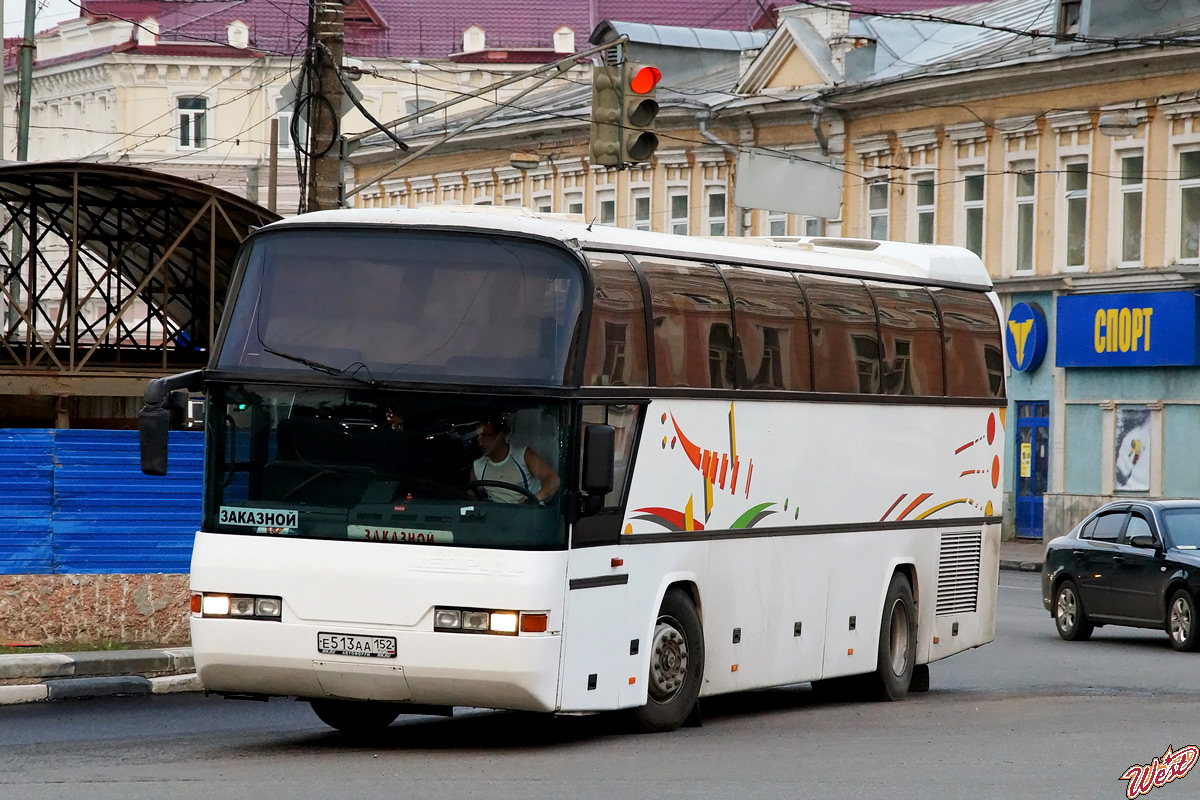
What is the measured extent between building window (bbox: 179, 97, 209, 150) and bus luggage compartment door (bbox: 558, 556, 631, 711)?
236 ft

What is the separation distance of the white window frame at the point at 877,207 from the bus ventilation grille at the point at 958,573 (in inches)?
1137

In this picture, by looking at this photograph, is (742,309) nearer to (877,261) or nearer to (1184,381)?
(877,261)

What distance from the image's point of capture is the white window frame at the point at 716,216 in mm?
51094

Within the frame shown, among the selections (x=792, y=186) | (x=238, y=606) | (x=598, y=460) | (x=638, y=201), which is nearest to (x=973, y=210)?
(x=792, y=186)

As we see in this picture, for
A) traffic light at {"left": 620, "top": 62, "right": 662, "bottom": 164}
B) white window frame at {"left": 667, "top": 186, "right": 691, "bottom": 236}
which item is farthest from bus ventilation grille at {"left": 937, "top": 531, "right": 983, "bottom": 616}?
white window frame at {"left": 667, "top": 186, "right": 691, "bottom": 236}

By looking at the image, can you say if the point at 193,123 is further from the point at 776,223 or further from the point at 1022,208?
the point at 1022,208

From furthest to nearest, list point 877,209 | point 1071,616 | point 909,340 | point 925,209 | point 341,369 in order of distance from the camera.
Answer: point 877,209, point 925,209, point 1071,616, point 909,340, point 341,369

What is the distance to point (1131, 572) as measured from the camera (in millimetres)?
22172

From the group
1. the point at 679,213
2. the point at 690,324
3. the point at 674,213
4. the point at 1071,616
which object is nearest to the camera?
the point at 690,324

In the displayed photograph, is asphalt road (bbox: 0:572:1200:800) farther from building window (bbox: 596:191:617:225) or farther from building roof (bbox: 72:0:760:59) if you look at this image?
building roof (bbox: 72:0:760:59)

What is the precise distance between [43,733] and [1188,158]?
30.0m

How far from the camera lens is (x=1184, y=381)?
39.4m

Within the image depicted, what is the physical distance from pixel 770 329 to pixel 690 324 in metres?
1.12

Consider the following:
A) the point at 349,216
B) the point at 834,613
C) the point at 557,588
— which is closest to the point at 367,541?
the point at 557,588
